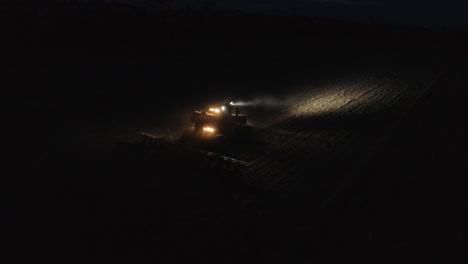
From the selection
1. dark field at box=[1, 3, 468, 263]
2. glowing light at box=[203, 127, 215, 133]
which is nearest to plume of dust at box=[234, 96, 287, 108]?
dark field at box=[1, 3, 468, 263]

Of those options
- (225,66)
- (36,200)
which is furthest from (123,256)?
(225,66)

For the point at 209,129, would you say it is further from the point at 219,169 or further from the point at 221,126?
the point at 219,169

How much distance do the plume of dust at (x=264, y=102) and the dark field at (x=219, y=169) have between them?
218mm

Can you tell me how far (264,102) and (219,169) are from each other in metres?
9.87

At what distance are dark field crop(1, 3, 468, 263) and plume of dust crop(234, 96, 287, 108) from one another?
22 centimetres

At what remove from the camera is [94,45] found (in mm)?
28281

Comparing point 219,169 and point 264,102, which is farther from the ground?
point 264,102

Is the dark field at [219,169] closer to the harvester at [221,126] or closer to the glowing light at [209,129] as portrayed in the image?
the harvester at [221,126]

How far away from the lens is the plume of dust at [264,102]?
19.2 m

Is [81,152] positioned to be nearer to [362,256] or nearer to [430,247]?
[362,256]

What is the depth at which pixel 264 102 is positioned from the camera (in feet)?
65.9

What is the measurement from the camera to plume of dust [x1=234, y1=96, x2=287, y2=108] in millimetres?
19234

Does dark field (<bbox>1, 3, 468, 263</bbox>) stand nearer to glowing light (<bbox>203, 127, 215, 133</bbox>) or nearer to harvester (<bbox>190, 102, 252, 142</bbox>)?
harvester (<bbox>190, 102, 252, 142</bbox>)

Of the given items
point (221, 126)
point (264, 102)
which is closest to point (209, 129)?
point (221, 126)
